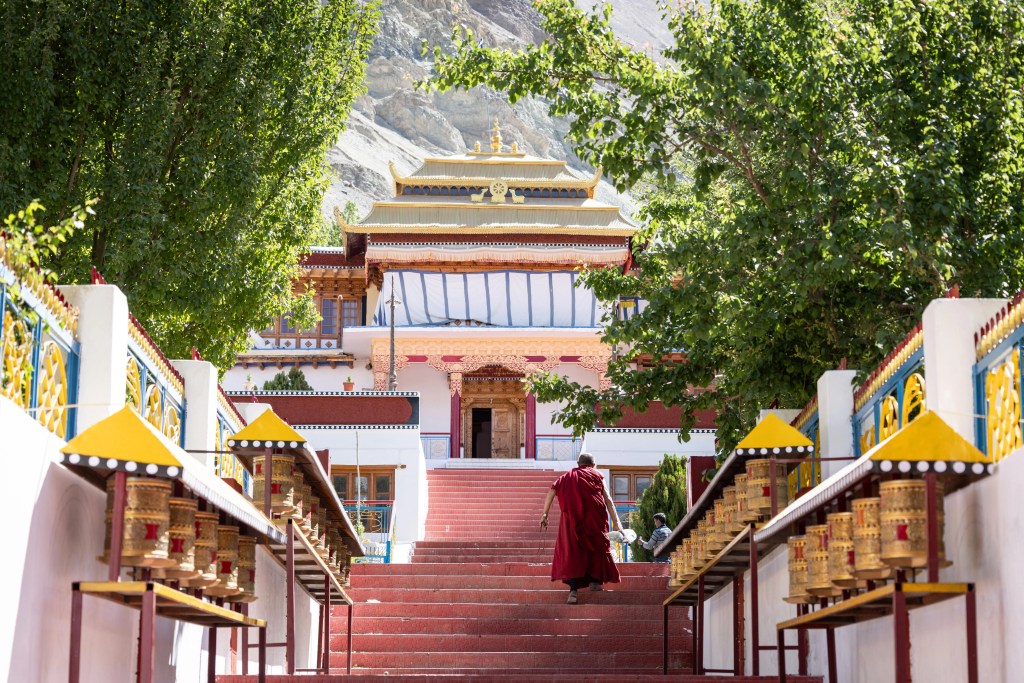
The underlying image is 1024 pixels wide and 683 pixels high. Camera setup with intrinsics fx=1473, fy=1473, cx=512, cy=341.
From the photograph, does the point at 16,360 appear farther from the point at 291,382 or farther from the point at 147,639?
the point at 291,382

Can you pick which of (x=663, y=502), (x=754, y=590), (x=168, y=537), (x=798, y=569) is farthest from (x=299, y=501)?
(x=663, y=502)

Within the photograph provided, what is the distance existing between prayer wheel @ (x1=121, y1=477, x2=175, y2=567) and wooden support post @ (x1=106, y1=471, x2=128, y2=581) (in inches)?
1.5

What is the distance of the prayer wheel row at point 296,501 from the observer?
8664 millimetres

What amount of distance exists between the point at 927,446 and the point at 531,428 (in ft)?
81.3

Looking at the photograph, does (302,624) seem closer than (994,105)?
No

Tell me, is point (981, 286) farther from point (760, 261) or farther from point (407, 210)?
point (407, 210)

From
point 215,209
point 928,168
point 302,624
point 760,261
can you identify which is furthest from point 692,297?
point 215,209

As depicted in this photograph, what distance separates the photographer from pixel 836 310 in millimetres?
11484

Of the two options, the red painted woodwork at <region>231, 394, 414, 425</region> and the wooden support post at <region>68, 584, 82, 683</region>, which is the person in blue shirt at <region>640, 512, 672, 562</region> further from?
the wooden support post at <region>68, 584, 82, 683</region>

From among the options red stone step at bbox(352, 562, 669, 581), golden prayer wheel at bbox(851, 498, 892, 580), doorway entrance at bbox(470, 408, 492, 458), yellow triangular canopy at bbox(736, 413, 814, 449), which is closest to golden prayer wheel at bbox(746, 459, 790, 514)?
yellow triangular canopy at bbox(736, 413, 814, 449)

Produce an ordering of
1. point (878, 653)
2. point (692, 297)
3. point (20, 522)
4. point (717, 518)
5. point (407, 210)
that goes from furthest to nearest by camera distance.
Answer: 1. point (407, 210)
2. point (692, 297)
3. point (717, 518)
4. point (878, 653)
5. point (20, 522)

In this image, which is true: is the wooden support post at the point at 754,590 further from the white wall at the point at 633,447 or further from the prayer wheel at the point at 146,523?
the white wall at the point at 633,447

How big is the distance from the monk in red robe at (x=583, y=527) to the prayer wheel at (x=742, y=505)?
359 centimetres

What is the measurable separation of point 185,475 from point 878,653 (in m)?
3.44
